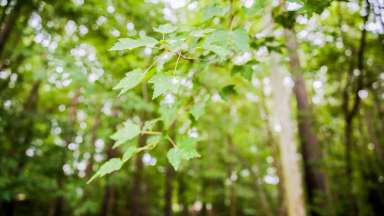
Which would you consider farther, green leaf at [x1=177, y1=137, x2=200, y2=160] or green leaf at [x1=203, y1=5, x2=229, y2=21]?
green leaf at [x1=203, y1=5, x2=229, y2=21]

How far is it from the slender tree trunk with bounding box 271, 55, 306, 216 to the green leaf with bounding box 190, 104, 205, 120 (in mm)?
3235

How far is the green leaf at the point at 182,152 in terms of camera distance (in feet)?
4.23

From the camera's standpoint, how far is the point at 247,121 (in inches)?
511

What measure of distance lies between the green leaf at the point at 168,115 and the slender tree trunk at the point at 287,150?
341cm

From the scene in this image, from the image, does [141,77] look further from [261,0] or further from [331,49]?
[331,49]

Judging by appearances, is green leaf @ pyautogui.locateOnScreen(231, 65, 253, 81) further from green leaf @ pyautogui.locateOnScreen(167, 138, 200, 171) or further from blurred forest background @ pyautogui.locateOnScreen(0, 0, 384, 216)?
green leaf @ pyautogui.locateOnScreen(167, 138, 200, 171)

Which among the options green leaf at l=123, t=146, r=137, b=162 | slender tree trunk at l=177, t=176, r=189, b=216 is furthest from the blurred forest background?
slender tree trunk at l=177, t=176, r=189, b=216

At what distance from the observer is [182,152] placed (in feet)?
4.37

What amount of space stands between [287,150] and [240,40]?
14.6 feet

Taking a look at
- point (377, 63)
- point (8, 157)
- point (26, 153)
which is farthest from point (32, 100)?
point (377, 63)

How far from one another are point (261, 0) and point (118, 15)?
3.53 m

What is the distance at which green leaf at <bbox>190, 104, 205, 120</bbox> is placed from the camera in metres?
1.74

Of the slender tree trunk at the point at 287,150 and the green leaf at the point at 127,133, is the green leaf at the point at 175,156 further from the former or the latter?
the slender tree trunk at the point at 287,150

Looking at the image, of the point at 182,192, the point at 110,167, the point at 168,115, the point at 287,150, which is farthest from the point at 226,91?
the point at 182,192
